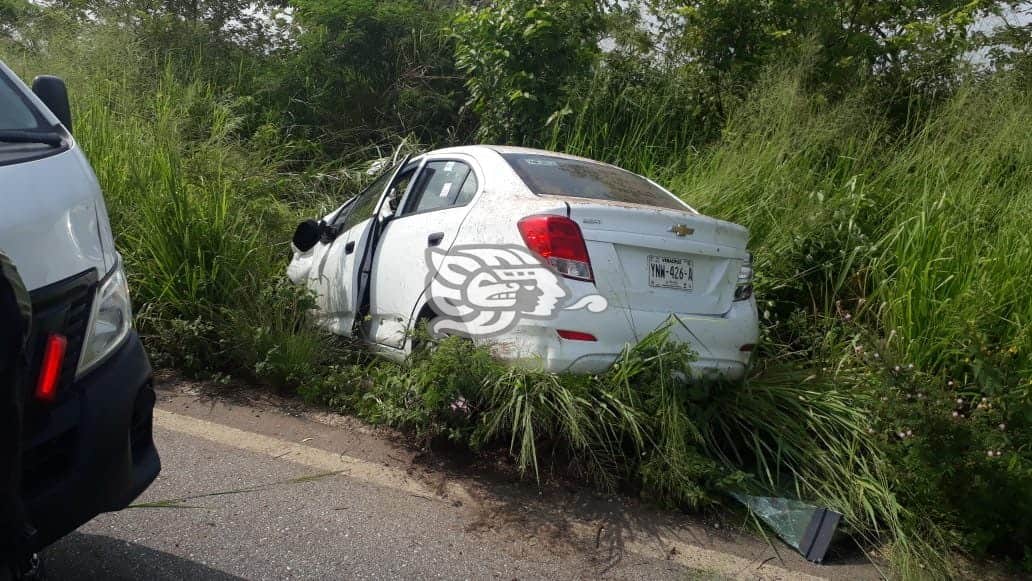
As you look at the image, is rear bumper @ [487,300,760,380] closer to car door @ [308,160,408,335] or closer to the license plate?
the license plate

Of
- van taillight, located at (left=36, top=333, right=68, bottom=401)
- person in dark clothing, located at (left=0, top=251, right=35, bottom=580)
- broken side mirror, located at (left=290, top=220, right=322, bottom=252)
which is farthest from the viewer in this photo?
broken side mirror, located at (left=290, top=220, right=322, bottom=252)

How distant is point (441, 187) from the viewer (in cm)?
492

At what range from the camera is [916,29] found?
7617 millimetres

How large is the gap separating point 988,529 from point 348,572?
274 cm

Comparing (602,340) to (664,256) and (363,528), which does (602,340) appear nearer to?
(664,256)

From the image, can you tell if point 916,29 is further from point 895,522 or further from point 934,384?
point 895,522

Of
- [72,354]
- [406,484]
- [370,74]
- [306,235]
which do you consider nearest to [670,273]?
[406,484]

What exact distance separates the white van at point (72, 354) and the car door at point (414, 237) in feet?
6.67

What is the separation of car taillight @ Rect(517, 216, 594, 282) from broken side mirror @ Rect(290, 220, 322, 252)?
2.12 meters

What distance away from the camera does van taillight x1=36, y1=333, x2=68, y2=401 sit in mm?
1983

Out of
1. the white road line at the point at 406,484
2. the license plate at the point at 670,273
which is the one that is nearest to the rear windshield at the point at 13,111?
the white road line at the point at 406,484

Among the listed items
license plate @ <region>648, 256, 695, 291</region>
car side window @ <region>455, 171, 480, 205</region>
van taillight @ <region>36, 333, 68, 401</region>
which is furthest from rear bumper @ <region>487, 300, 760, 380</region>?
van taillight @ <region>36, 333, 68, 401</region>

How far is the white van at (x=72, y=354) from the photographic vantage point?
2.01 m

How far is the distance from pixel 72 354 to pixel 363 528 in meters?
1.59
